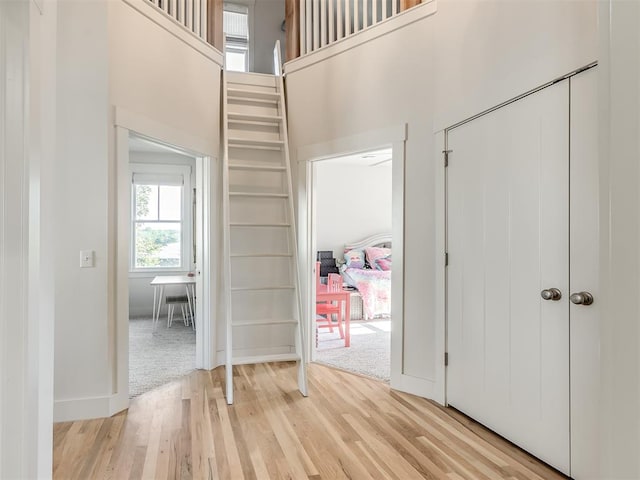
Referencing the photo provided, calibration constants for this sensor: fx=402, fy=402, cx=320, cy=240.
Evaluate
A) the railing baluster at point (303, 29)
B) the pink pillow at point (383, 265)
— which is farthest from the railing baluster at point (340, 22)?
the pink pillow at point (383, 265)

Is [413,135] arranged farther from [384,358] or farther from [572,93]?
[384,358]

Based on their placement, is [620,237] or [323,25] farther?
[323,25]

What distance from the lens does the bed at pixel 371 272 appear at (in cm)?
582

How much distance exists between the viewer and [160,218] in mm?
6352

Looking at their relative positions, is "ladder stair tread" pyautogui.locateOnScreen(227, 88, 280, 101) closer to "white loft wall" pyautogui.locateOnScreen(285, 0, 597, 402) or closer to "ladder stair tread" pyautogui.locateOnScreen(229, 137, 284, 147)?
"white loft wall" pyautogui.locateOnScreen(285, 0, 597, 402)

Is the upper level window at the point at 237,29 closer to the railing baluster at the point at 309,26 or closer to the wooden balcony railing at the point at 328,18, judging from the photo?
the wooden balcony railing at the point at 328,18

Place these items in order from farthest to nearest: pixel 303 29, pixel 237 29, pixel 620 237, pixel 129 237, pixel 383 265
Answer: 1. pixel 383 265
2. pixel 237 29
3. pixel 303 29
4. pixel 129 237
5. pixel 620 237

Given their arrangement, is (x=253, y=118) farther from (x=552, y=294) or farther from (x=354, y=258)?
(x=354, y=258)

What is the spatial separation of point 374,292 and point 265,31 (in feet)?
13.5

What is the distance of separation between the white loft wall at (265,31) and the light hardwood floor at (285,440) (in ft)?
15.2

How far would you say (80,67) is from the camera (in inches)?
103

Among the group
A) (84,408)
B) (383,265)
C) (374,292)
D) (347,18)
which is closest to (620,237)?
(84,408)

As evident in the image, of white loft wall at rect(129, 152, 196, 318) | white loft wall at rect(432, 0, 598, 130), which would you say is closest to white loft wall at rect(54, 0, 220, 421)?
white loft wall at rect(432, 0, 598, 130)

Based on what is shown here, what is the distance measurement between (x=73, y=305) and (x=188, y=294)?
2792 millimetres
